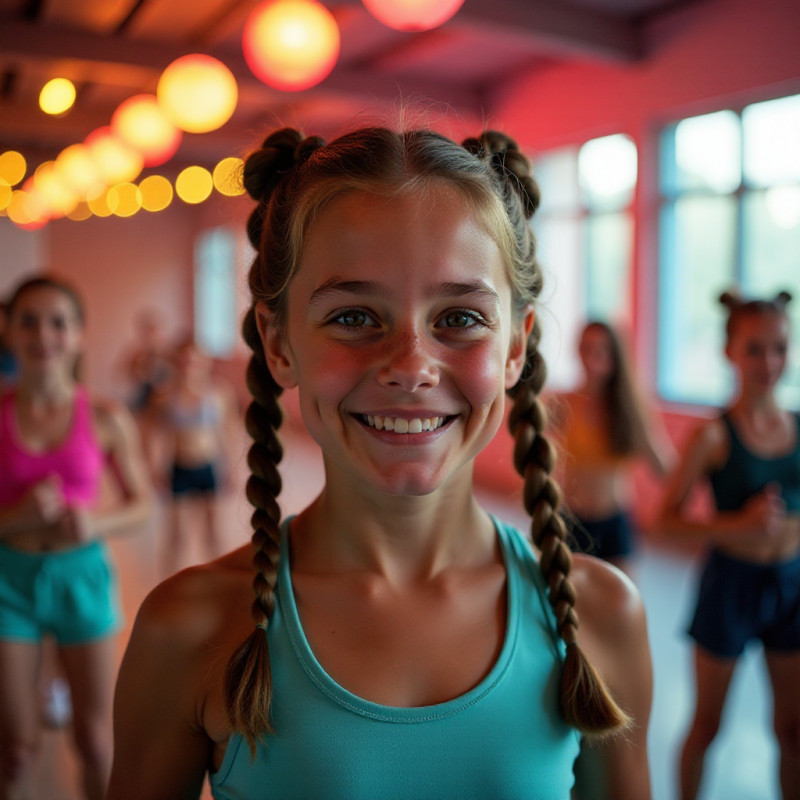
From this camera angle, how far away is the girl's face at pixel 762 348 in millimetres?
2496

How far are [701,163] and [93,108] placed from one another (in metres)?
7.49

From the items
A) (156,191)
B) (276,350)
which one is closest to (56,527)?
(276,350)

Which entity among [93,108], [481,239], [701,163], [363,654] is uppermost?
[93,108]

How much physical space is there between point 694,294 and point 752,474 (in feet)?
13.5

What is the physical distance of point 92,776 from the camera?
2383 mm

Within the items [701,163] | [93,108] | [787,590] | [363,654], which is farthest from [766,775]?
[93,108]

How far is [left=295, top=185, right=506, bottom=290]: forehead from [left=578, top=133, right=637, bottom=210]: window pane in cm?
586

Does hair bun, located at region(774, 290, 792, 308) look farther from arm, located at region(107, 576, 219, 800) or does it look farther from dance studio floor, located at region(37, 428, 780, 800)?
arm, located at region(107, 576, 219, 800)

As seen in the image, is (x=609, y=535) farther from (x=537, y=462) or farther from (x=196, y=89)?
(x=196, y=89)

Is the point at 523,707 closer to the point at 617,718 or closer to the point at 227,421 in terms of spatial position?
the point at 617,718

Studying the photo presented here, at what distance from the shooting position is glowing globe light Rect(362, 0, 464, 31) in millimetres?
2555

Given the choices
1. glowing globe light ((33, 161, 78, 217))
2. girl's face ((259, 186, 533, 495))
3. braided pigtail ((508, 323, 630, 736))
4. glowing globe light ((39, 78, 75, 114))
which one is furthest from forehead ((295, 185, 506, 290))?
glowing globe light ((33, 161, 78, 217))

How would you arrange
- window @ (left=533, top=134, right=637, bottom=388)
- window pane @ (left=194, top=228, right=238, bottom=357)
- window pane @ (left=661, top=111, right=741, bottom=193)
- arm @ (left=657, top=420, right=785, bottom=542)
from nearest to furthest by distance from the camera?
1. arm @ (left=657, top=420, right=785, bottom=542)
2. window pane @ (left=661, top=111, right=741, bottom=193)
3. window @ (left=533, top=134, right=637, bottom=388)
4. window pane @ (left=194, top=228, right=238, bottom=357)

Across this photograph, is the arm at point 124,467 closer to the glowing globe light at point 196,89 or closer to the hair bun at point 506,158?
the glowing globe light at point 196,89
